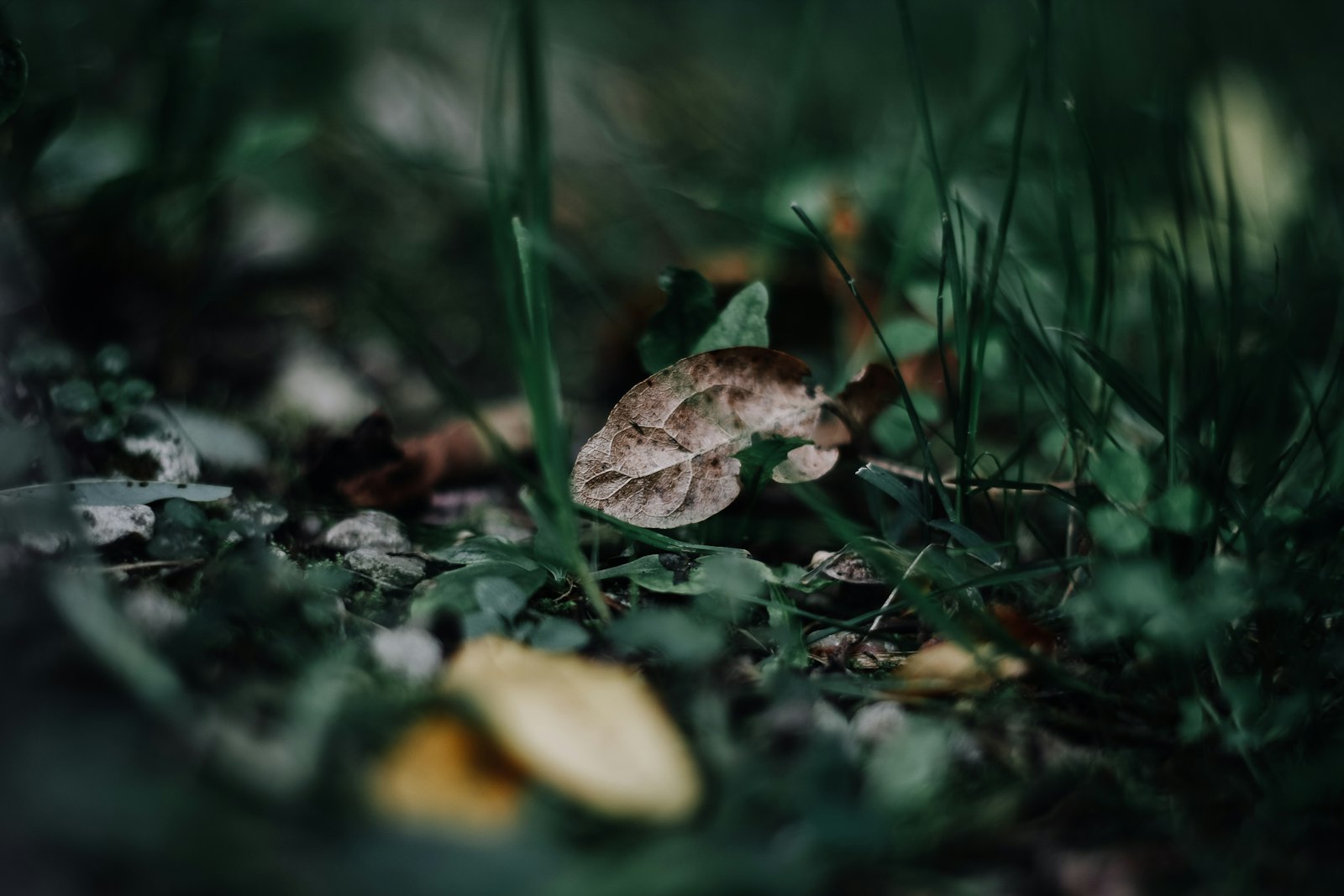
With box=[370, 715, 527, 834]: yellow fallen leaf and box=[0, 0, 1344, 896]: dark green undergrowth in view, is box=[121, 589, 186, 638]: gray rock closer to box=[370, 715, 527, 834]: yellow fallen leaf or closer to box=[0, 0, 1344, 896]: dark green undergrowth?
box=[0, 0, 1344, 896]: dark green undergrowth

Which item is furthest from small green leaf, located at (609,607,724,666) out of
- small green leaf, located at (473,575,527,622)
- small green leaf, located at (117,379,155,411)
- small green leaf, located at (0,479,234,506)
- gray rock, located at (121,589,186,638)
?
small green leaf, located at (117,379,155,411)

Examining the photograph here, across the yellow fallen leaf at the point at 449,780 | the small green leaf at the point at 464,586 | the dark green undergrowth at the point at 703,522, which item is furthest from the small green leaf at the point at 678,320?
the yellow fallen leaf at the point at 449,780

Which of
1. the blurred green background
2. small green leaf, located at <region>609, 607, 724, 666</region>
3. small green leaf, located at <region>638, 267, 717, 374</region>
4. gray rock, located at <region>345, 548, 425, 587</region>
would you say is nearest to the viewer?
small green leaf, located at <region>609, 607, 724, 666</region>

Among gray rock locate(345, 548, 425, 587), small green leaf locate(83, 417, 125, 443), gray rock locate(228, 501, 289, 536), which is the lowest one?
gray rock locate(345, 548, 425, 587)

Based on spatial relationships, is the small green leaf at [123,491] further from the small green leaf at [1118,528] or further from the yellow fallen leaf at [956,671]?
the small green leaf at [1118,528]

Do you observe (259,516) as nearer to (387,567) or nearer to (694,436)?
(387,567)

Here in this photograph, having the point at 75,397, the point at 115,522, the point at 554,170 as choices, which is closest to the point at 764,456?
the point at 115,522

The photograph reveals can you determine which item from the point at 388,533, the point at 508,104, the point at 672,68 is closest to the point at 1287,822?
the point at 388,533
